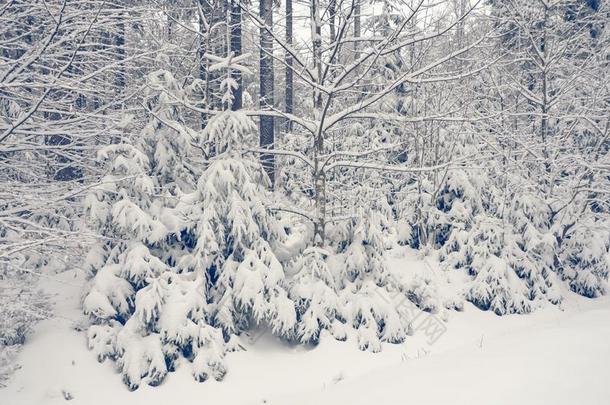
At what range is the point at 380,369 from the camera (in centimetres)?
594

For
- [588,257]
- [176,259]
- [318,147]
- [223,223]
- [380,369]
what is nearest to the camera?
[380,369]

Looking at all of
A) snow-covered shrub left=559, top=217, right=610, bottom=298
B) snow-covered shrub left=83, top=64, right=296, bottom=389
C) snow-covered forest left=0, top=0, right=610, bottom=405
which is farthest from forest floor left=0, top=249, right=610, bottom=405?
snow-covered shrub left=559, top=217, right=610, bottom=298

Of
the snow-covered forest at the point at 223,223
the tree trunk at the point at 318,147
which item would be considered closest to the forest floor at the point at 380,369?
the snow-covered forest at the point at 223,223

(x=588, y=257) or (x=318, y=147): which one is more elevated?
(x=318, y=147)

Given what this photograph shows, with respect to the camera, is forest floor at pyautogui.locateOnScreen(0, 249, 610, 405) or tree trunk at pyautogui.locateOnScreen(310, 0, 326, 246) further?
Answer: tree trunk at pyautogui.locateOnScreen(310, 0, 326, 246)

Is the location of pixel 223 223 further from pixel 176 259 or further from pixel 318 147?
pixel 318 147

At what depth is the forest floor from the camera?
12.2 ft

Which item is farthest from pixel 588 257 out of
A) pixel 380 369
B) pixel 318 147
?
pixel 380 369

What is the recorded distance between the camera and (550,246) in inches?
478

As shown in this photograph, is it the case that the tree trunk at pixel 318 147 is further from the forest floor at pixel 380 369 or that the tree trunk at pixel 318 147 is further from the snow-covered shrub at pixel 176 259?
the forest floor at pixel 380 369

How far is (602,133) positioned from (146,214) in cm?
1184

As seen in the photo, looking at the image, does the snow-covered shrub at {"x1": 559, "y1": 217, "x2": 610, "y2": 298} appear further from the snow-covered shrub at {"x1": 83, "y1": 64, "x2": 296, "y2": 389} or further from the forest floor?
the snow-covered shrub at {"x1": 83, "y1": 64, "x2": 296, "y2": 389}

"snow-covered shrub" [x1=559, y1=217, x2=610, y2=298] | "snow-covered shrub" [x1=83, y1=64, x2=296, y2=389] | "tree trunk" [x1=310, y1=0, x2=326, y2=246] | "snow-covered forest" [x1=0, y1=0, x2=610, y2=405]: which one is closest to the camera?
"snow-covered forest" [x1=0, y1=0, x2=610, y2=405]

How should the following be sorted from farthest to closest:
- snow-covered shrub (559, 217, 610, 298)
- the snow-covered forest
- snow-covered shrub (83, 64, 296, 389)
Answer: snow-covered shrub (559, 217, 610, 298)
snow-covered shrub (83, 64, 296, 389)
the snow-covered forest
